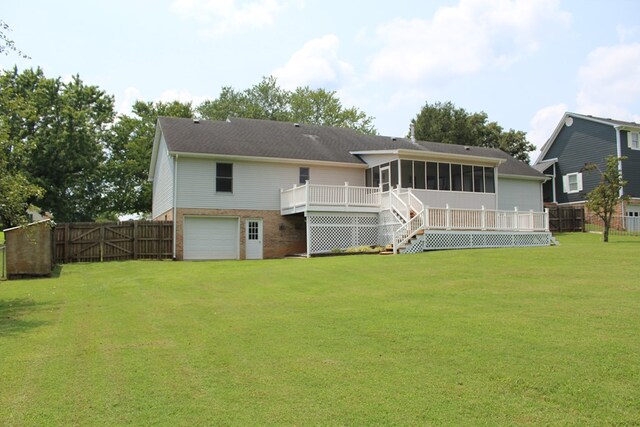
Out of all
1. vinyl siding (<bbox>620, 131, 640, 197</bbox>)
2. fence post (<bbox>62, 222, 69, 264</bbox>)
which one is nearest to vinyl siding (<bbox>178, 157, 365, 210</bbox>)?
fence post (<bbox>62, 222, 69, 264</bbox>)

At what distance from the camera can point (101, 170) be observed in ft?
127

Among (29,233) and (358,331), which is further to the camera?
(29,233)

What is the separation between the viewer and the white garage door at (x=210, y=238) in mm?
24094

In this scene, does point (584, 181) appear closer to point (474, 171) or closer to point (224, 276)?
point (474, 171)

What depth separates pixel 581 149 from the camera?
125 ft

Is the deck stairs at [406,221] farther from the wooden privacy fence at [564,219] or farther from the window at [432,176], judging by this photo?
the wooden privacy fence at [564,219]

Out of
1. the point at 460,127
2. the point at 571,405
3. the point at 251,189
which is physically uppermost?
the point at 460,127

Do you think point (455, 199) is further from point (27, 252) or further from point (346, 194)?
point (27, 252)

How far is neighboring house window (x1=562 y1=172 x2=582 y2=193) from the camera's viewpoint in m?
37.9

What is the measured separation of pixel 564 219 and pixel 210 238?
2366 centimetres

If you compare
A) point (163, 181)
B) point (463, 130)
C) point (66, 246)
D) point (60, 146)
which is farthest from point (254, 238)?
point (463, 130)

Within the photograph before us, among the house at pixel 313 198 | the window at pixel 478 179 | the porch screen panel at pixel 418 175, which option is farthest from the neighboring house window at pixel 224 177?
the window at pixel 478 179

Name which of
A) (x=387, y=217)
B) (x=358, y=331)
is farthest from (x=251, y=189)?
(x=358, y=331)

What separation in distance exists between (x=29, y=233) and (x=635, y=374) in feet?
46.3
